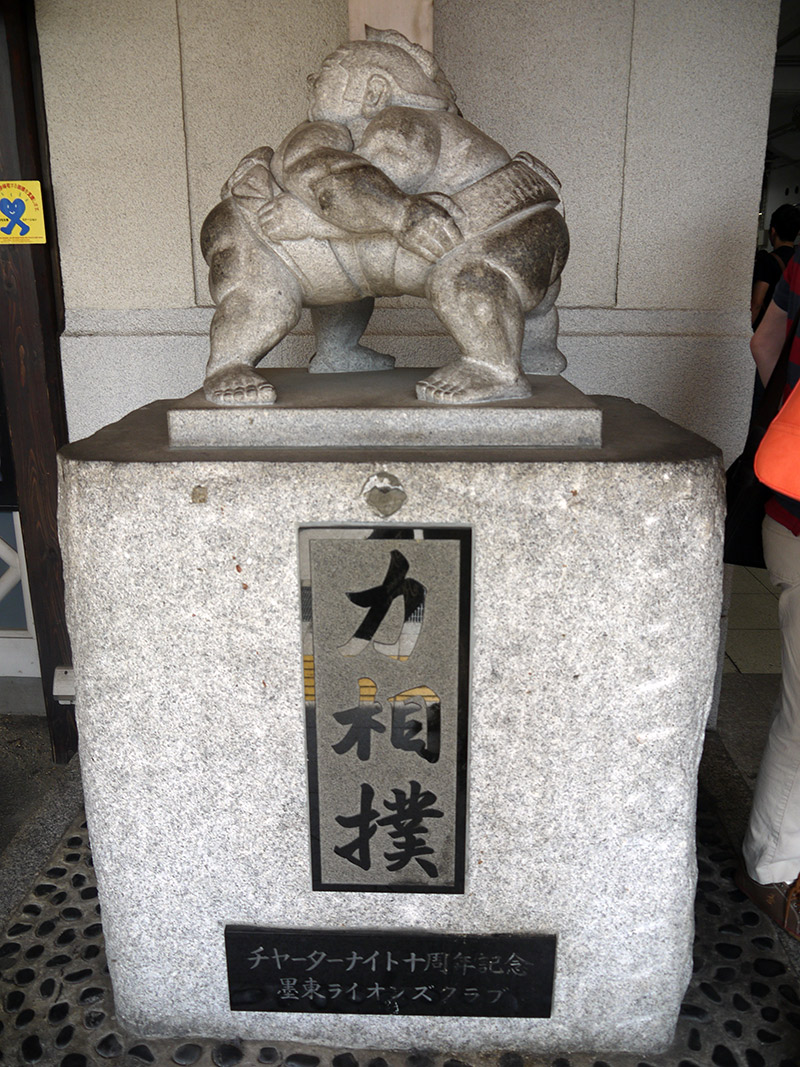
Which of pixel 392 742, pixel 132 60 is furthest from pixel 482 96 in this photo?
pixel 392 742

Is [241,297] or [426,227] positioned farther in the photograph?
[241,297]

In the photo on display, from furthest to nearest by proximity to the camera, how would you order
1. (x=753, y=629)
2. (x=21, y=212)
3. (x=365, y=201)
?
1. (x=753, y=629)
2. (x=21, y=212)
3. (x=365, y=201)

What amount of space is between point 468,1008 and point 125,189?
8.64 ft

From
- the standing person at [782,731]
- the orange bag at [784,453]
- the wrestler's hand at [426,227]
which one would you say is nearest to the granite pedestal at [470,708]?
the orange bag at [784,453]

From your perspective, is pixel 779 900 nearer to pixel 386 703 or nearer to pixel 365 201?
pixel 386 703

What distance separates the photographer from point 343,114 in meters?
1.75

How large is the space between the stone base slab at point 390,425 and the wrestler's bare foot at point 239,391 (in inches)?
1.1

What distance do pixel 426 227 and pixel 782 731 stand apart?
1.56m

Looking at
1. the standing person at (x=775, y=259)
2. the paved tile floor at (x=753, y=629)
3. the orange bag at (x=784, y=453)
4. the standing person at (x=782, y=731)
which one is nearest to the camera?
the orange bag at (x=784, y=453)

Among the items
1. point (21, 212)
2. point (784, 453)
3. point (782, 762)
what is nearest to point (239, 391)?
point (784, 453)

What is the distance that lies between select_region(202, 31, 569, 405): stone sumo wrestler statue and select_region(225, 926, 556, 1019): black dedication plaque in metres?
1.15

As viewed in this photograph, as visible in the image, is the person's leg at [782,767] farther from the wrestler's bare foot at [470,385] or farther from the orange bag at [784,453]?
the wrestler's bare foot at [470,385]

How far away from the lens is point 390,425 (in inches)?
65.1

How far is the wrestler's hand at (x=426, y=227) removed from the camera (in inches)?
65.1
